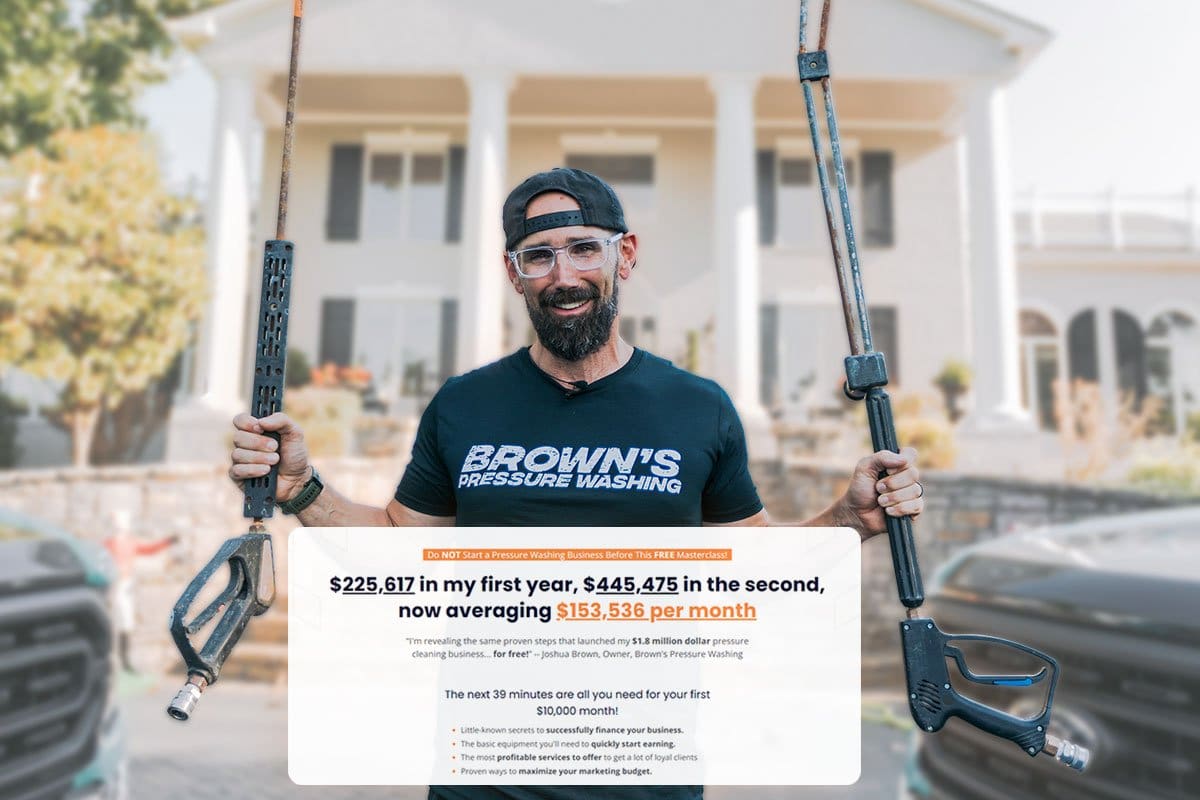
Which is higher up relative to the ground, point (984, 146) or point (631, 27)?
point (631, 27)

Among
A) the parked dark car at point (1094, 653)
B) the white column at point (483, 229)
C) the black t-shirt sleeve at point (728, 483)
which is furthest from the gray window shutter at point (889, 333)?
the black t-shirt sleeve at point (728, 483)

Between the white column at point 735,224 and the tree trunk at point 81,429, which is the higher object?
the white column at point 735,224

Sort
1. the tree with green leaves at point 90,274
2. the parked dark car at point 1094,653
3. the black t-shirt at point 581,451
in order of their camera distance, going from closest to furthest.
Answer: the black t-shirt at point 581,451
the parked dark car at point 1094,653
the tree with green leaves at point 90,274

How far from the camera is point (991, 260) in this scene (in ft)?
39.5

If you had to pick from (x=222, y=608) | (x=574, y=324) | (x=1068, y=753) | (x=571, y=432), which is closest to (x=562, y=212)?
(x=574, y=324)

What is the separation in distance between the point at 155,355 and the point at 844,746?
441 inches

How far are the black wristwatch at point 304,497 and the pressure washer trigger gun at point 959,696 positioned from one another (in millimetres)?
1062

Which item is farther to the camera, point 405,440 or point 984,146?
point 984,146

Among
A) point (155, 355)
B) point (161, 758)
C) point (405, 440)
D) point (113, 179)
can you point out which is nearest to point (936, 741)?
point (161, 758)

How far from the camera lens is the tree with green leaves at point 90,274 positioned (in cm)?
1020

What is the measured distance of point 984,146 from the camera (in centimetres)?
1230

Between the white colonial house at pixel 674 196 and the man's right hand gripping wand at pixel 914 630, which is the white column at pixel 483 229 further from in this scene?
the man's right hand gripping wand at pixel 914 630

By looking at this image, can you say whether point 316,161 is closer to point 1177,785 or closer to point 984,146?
point 984,146

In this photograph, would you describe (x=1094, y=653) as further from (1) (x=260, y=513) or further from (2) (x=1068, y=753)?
(1) (x=260, y=513)
